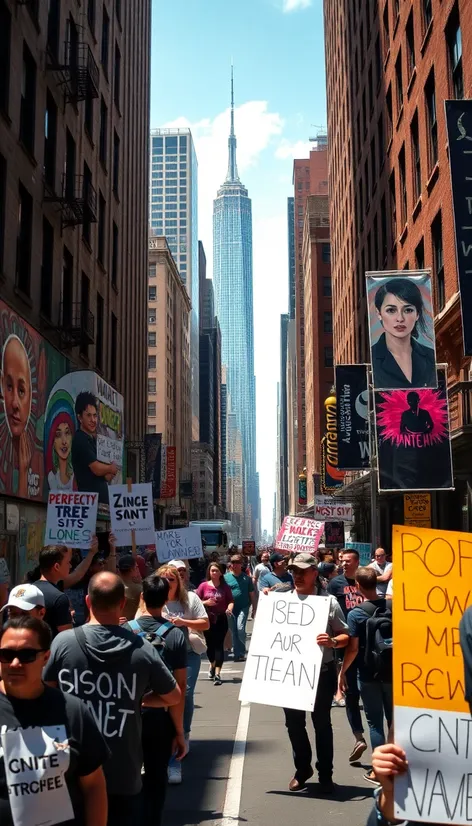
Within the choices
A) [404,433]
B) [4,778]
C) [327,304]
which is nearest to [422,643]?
[4,778]

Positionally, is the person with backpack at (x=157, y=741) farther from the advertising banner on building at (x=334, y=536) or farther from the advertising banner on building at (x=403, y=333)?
the advertising banner on building at (x=334, y=536)

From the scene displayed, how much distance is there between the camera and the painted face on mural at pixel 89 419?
87.6ft

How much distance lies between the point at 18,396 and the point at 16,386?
0.94 feet

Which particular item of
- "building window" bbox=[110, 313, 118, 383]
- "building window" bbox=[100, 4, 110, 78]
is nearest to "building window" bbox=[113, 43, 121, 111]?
"building window" bbox=[100, 4, 110, 78]

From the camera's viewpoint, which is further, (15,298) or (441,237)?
(441,237)

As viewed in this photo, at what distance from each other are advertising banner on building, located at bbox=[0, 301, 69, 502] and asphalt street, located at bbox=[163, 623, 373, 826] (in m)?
10.0

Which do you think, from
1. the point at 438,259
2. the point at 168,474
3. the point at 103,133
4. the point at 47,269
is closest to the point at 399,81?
the point at 438,259

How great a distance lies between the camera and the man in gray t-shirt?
15.2 feet

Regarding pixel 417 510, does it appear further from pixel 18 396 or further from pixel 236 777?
pixel 236 777

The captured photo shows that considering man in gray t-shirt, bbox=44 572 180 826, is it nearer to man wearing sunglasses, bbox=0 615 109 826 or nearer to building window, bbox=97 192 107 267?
man wearing sunglasses, bbox=0 615 109 826

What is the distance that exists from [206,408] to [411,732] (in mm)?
187357

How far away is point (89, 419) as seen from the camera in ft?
89.6

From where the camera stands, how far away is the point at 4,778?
3375 mm

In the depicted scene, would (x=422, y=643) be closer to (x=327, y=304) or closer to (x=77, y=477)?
(x=77, y=477)
